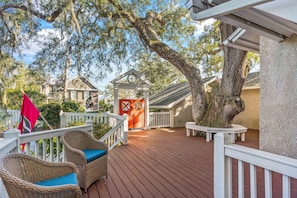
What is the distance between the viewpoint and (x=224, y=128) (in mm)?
7535

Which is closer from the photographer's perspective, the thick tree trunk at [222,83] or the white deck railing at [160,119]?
the thick tree trunk at [222,83]

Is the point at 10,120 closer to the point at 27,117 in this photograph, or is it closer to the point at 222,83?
the point at 27,117

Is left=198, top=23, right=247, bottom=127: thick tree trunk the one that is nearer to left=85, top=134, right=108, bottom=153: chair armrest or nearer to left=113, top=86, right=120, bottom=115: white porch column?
left=113, top=86, right=120, bottom=115: white porch column

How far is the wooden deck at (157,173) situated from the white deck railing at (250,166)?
112 cm

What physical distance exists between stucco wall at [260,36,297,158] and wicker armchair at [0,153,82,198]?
3604 millimetres

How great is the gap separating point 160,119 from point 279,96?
26.0ft

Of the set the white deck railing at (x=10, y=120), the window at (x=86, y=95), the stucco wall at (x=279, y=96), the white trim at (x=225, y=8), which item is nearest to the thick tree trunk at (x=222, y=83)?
the stucco wall at (x=279, y=96)

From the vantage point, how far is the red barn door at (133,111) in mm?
9883

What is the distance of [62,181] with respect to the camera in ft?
7.41

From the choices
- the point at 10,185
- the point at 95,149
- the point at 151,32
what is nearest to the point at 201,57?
the point at 151,32

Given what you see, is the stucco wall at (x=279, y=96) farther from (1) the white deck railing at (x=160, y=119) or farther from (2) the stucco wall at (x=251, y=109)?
(2) the stucco wall at (x=251, y=109)

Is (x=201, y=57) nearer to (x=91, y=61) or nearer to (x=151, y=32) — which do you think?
(x=151, y=32)

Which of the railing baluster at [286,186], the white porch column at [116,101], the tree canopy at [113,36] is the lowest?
the railing baluster at [286,186]

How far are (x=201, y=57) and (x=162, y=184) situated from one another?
10.5 metres
